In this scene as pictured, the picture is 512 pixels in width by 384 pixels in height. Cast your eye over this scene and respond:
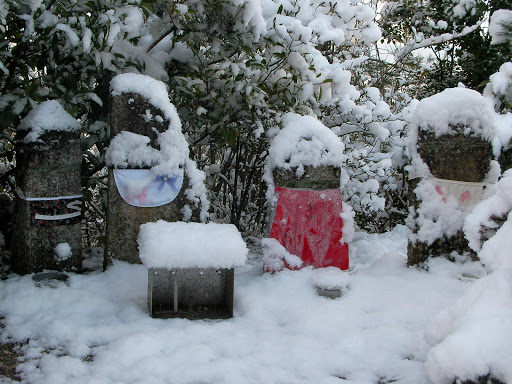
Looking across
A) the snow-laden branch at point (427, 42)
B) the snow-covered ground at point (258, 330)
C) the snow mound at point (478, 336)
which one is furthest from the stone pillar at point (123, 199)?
the snow-laden branch at point (427, 42)

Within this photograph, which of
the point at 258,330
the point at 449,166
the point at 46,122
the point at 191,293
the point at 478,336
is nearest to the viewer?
the point at 478,336

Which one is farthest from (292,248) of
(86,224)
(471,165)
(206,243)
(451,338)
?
(86,224)

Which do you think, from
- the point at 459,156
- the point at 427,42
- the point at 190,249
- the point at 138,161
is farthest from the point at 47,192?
the point at 427,42

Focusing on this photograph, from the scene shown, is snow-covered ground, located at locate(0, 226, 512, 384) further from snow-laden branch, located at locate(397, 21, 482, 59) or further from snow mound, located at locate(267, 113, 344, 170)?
snow-laden branch, located at locate(397, 21, 482, 59)

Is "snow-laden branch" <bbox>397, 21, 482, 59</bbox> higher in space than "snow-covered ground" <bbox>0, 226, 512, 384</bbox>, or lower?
higher

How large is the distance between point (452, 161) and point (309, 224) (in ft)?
3.49

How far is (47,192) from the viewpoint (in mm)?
3078

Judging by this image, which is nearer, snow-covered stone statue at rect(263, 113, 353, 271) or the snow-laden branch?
snow-covered stone statue at rect(263, 113, 353, 271)

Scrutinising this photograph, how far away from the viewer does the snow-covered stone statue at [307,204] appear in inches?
124

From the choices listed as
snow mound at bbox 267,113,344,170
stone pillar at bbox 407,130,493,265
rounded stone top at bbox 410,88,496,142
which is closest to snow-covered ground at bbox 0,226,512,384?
stone pillar at bbox 407,130,493,265

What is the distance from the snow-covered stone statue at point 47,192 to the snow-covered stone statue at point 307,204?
1.32m

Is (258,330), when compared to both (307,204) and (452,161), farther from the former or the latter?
(452,161)

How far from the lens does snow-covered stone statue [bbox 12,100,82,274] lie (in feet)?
9.91

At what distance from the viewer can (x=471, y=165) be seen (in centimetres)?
320
